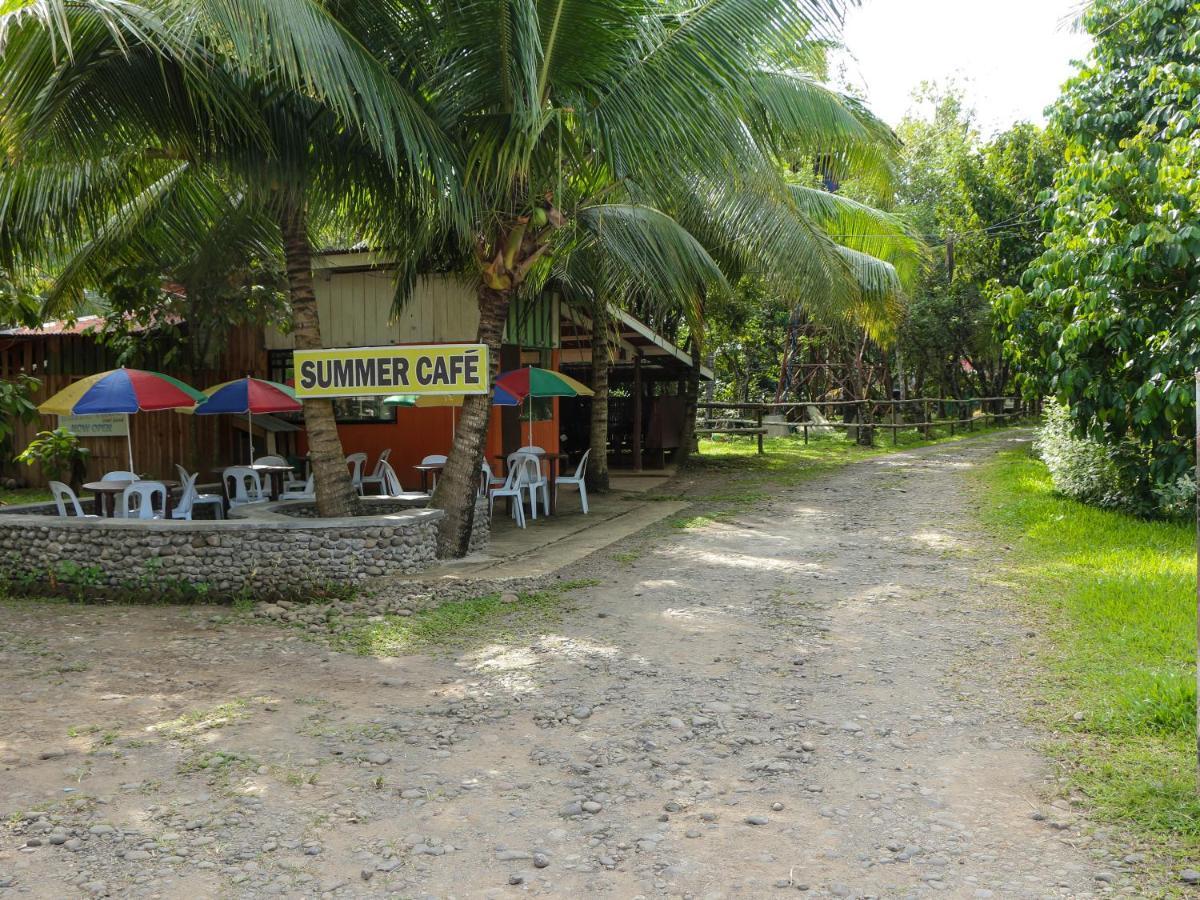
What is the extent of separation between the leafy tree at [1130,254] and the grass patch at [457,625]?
6022 millimetres

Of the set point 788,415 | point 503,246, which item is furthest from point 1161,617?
point 788,415

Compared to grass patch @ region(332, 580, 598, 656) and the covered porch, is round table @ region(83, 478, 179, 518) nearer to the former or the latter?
grass patch @ region(332, 580, 598, 656)

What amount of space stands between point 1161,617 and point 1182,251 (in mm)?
3996

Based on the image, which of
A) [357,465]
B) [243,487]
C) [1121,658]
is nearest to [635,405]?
[357,465]

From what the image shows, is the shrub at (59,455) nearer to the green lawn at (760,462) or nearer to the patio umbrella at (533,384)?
the patio umbrella at (533,384)

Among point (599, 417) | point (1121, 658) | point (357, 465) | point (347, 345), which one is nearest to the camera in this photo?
point (1121, 658)

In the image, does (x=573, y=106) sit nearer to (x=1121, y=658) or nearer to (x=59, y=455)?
(x=1121, y=658)

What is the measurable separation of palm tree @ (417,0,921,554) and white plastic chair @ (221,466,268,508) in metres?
3.62

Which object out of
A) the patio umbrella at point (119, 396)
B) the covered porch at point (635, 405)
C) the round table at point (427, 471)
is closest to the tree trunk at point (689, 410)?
the covered porch at point (635, 405)

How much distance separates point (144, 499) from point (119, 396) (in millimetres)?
1206

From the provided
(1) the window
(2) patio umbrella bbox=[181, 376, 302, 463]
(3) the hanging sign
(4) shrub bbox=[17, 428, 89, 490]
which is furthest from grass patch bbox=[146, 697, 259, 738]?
(3) the hanging sign

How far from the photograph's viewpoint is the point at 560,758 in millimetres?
4852

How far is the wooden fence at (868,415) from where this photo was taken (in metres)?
24.6

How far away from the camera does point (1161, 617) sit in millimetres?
6648
